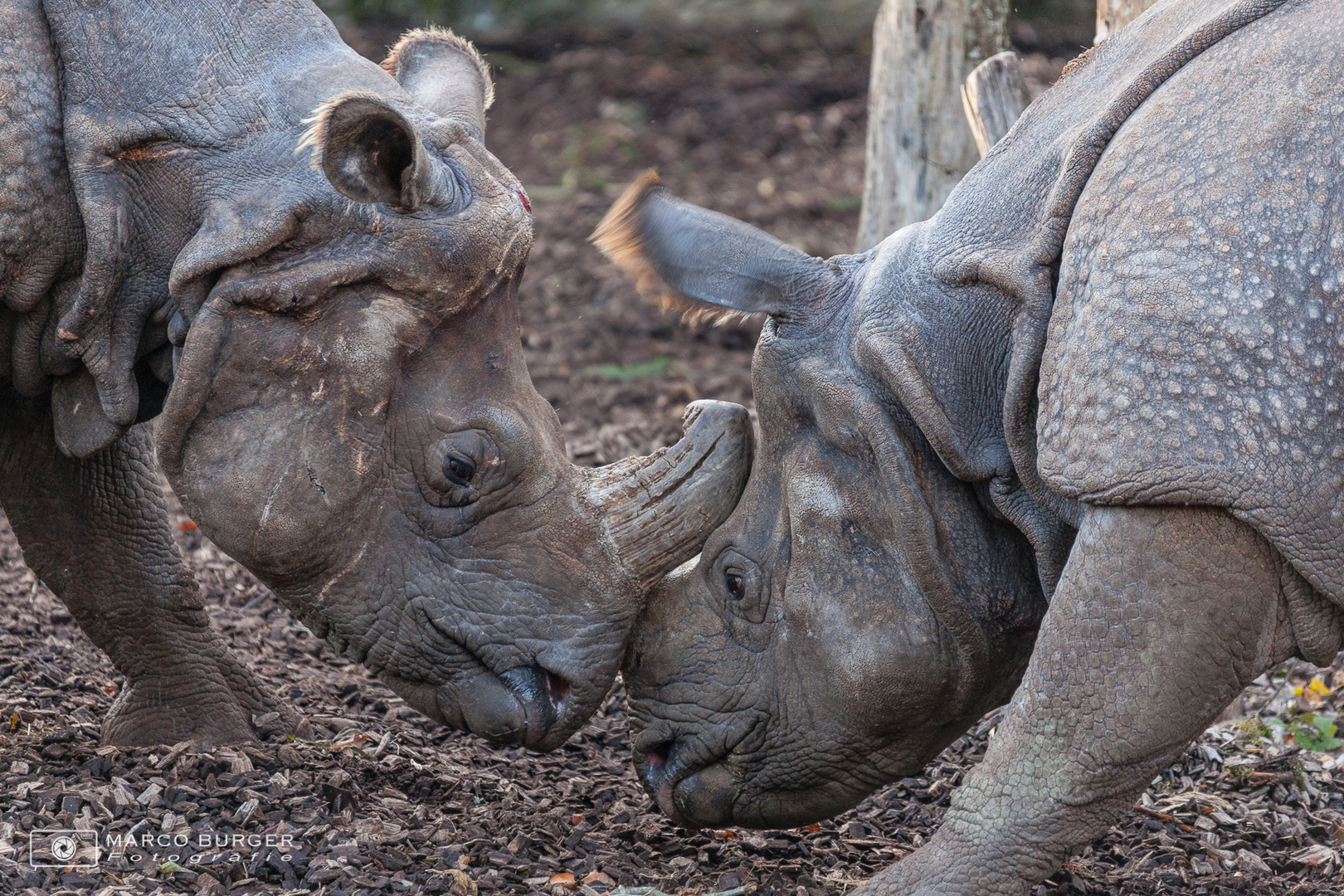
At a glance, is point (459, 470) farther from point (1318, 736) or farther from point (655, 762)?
point (1318, 736)

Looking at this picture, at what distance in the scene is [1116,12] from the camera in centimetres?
579

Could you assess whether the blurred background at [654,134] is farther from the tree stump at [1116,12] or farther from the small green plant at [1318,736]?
the small green plant at [1318,736]

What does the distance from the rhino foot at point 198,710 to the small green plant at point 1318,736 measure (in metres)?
3.44

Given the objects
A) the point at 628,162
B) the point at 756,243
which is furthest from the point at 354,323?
the point at 628,162

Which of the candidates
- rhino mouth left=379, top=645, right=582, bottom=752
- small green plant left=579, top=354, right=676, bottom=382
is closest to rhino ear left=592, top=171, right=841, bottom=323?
rhino mouth left=379, top=645, right=582, bottom=752

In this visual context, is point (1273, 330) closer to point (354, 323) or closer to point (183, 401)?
point (354, 323)

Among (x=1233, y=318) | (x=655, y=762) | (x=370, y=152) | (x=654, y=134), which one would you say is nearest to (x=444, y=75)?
(x=370, y=152)

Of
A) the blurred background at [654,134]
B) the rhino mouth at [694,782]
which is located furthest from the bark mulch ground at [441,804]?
the blurred background at [654,134]

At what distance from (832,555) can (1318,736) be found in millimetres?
2231

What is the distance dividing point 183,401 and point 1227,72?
275 centimetres

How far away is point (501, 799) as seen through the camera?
480cm

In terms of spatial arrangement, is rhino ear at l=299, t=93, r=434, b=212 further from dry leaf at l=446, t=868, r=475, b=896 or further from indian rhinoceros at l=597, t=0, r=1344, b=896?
dry leaf at l=446, t=868, r=475, b=896

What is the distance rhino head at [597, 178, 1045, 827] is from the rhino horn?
0.07m

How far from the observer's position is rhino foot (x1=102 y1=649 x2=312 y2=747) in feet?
16.4
